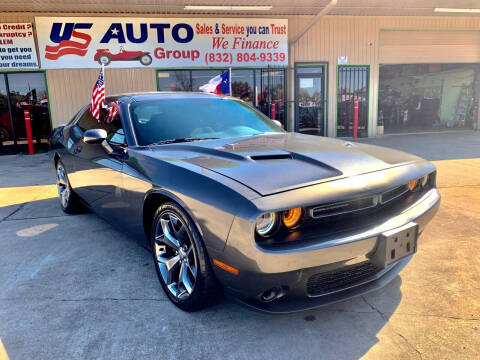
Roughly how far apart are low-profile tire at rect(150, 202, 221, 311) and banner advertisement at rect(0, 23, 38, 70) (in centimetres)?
1015

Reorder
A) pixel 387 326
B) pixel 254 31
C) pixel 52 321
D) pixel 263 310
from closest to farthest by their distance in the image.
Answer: pixel 263 310
pixel 387 326
pixel 52 321
pixel 254 31

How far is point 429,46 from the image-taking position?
13.1m

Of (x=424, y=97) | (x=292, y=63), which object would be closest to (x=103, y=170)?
(x=292, y=63)

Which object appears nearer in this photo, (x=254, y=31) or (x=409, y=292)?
(x=409, y=292)

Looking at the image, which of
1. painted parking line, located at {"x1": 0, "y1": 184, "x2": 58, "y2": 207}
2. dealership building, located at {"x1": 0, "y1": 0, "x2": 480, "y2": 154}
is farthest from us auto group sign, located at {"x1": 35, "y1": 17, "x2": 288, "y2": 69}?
painted parking line, located at {"x1": 0, "y1": 184, "x2": 58, "y2": 207}

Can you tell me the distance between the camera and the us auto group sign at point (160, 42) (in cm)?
1036

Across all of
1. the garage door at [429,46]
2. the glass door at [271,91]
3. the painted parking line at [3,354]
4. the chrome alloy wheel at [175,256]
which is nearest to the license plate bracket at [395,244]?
the chrome alloy wheel at [175,256]

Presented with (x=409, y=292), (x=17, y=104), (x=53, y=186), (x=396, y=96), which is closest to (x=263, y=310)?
(x=409, y=292)

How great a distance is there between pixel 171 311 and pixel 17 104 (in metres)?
10.7

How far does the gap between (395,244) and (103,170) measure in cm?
247

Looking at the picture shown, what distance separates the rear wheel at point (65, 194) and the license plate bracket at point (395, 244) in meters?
3.65

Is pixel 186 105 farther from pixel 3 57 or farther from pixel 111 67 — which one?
pixel 3 57

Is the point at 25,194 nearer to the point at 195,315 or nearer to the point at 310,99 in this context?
the point at 195,315

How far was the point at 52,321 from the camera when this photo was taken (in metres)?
2.32
